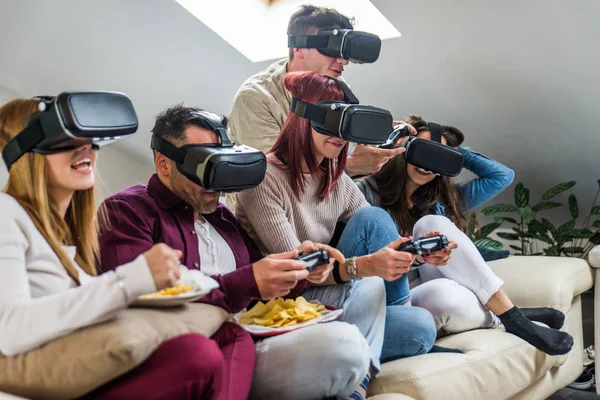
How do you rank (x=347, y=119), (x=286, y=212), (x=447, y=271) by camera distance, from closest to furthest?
1. (x=347, y=119)
2. (x=286, y=212)
3. (x=447, y=271)

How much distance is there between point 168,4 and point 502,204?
1886 millimetres

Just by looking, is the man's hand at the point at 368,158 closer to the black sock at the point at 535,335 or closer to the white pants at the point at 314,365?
the black sock at the point at 535,335

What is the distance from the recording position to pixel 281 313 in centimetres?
143

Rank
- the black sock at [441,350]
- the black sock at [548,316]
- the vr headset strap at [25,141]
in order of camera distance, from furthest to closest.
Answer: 1. the black sock at [548,316]
2. the black sock at [441,350]
3. the vr headset strap at [25,141]

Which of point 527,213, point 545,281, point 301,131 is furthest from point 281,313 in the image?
point 527,213

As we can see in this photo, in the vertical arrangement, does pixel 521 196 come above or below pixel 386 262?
below

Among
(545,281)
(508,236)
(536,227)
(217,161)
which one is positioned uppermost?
(217,161)

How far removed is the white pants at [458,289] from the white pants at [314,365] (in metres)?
0.77

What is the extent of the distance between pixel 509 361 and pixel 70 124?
142cm

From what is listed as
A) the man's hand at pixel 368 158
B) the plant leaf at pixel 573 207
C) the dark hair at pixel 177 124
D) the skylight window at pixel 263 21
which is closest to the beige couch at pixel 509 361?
the man's hand at pixel 368 158

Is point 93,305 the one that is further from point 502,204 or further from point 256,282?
point 502,204

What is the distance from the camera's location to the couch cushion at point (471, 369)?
162cm

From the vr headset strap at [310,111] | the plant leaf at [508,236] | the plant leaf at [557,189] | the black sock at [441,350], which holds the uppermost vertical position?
the vr headset strap at [310,111]

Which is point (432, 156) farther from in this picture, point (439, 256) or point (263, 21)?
point (263, 21)
